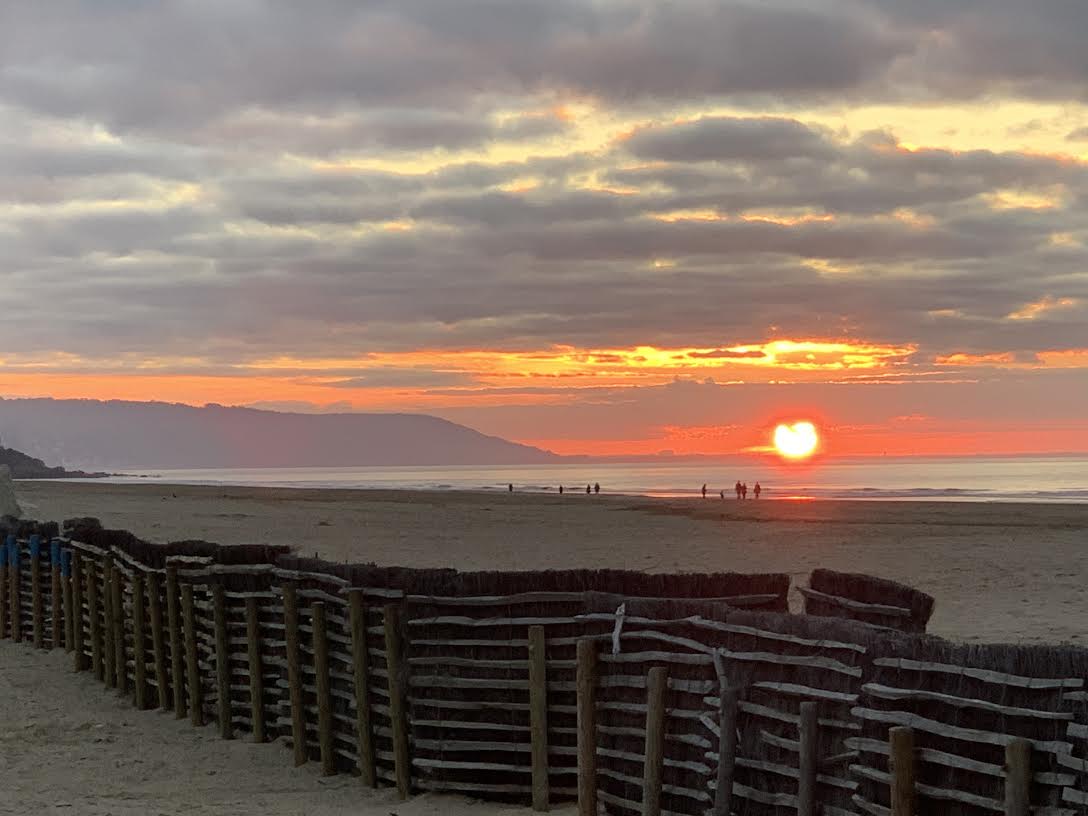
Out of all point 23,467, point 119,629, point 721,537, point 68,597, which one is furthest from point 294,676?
point 23,467

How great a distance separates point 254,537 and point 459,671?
94.4 ft

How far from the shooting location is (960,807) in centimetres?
697

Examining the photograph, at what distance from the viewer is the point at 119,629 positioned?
55.0 ft

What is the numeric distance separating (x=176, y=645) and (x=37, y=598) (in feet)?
20.7

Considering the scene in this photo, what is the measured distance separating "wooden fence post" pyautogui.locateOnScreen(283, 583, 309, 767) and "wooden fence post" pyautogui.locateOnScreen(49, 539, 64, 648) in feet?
27.3

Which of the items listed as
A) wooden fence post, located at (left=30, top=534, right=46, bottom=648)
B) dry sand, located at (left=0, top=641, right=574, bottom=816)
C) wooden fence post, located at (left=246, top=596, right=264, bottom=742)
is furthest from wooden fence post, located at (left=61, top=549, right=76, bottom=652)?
wooden fence post, located at (left=246, top=596, right=264, bottom=742)

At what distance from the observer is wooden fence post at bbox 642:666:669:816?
8992mm

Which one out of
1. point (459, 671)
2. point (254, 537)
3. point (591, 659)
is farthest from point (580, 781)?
point (254, 537)

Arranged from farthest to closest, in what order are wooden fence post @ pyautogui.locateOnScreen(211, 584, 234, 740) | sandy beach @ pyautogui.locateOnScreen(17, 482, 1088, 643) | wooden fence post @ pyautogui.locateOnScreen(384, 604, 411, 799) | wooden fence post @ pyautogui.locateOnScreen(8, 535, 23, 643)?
sandy beach @ pyautogui.locateOnScreen(17, 482, 1088, 643) < wooden fence post @ pyautogui.locateOnScreen(8, 535, 23, 643) < wooden fence post @ pyautogui.locateOnScreen(211, 584, 234, 740) < wooden fence post @ pyautogui.locateOnScreen(384, 604, 411, 799)

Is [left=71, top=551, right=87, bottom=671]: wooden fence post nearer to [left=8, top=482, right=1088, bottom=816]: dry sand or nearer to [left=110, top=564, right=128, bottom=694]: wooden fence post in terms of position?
[left=8, top=482, right=1088, bottom=816]: dry sand

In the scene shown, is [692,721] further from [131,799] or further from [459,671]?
[131,799]

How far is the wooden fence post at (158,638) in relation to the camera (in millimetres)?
15547

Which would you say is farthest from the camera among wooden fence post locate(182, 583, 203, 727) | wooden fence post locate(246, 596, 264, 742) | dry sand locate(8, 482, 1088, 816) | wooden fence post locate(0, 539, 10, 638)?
wooden fence post locate(0, 539, 10, 638)

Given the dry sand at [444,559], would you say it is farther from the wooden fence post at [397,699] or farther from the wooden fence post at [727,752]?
the wooden fence post at [727,752]
